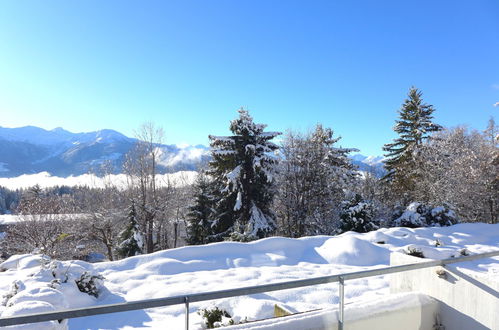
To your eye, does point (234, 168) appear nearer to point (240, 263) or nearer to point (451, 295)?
point (240, 263)

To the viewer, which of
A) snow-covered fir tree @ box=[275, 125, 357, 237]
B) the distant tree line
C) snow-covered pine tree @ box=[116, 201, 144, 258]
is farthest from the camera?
snow-covered fir tree @ box=[275, 125, 357, 237]

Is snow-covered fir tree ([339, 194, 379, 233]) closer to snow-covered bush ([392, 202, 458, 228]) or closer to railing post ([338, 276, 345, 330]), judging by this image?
snow-covered bush ([392, 202, 458, 228])

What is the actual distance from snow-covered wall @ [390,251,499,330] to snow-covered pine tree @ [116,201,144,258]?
49.3ft

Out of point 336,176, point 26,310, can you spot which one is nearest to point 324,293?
point 26,310

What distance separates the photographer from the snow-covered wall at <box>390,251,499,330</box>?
2449 mm

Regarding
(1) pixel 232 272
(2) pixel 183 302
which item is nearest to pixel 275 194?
(1) pixel 232 272

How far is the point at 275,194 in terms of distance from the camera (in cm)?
1512

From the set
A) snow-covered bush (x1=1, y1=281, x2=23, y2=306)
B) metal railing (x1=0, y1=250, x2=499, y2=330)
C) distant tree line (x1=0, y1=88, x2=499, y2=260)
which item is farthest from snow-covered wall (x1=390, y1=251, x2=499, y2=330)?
distant tree line (x1=0, y1=88, x2=499, y2=260)

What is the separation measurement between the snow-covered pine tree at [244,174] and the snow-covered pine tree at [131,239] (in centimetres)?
437

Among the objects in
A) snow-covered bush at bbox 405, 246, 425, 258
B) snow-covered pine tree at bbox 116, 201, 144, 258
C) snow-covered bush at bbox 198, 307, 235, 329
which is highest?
snow-covered bush at bbox 405, 246, 425, 258

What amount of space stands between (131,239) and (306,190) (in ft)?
33.5

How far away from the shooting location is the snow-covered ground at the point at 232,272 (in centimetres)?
366

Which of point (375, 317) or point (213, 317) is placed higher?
point (375, 317)

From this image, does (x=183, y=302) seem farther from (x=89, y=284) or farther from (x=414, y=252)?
(x=89, y=284)
